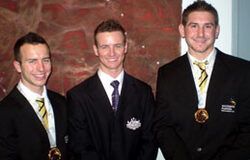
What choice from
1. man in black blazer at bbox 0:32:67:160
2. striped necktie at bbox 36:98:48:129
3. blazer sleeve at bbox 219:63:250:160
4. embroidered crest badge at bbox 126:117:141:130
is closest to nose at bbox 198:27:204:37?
blazer sleeve at bbox 219:63:250:160

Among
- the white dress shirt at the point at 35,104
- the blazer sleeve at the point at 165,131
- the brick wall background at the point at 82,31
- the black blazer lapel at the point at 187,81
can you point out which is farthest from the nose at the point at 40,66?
the black blazer lapel at the point at 187,81

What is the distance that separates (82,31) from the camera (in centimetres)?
251

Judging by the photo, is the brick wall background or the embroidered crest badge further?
the brick wall background

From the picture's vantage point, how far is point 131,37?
2.48 m

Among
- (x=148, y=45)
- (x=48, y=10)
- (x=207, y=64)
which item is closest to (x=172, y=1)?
(x=148, y=45)

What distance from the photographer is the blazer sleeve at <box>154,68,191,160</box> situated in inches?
78.5

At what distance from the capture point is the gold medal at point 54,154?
2072 millimetres

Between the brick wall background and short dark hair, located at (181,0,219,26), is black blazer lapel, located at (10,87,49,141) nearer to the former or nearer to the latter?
the brick wall background

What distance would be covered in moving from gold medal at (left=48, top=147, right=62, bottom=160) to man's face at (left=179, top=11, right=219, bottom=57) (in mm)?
1111

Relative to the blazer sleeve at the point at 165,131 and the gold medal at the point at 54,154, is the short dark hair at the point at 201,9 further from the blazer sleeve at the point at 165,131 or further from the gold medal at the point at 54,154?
the gold medal at the point at 54,154

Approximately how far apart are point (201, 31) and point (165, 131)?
A: 68 centimetres

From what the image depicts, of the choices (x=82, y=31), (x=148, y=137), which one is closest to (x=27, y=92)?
(x=82, y=31)

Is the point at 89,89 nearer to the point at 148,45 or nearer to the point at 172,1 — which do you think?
the point at 148,45

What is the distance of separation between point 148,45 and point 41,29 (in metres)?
0.85
